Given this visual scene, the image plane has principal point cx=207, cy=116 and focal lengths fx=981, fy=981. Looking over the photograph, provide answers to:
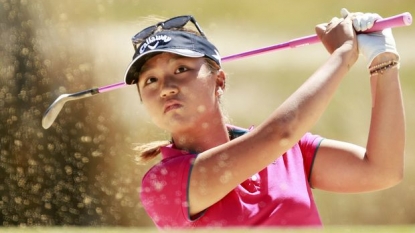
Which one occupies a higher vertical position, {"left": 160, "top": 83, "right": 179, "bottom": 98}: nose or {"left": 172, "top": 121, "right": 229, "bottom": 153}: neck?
{"left": 160, "top": 83, "right": 179, "bottom": 98}: nose

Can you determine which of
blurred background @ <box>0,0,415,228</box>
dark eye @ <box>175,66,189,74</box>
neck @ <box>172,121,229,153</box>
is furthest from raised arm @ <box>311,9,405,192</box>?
blurred background @ <box>0,0,415,228</box>

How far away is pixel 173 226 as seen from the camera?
2.27 metres

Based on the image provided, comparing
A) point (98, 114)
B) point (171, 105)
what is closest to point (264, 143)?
point (171, 105)

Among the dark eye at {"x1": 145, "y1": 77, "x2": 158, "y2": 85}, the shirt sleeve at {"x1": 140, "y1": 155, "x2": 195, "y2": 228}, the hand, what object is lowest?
the shirt sleeve at {"x1": 140, "y1": 155, "x2": 195, "y2": 228}

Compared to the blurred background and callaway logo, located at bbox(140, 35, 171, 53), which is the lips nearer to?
callaway logo, located at bbox(140, 35, 171, 53)

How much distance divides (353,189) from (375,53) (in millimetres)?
392

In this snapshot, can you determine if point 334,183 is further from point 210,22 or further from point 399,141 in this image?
point 210,22

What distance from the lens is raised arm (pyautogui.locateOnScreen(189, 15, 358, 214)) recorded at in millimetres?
2092

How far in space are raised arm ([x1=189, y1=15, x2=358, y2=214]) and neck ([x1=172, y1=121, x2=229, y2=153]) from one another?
0.22 meters

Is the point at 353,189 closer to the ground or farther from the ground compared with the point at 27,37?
closer to the ground

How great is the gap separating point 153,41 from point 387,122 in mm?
610

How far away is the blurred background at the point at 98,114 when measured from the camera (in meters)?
4.23

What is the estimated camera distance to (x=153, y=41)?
2.43m

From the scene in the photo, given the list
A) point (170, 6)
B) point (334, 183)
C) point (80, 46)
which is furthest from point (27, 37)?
point (334, 183)
